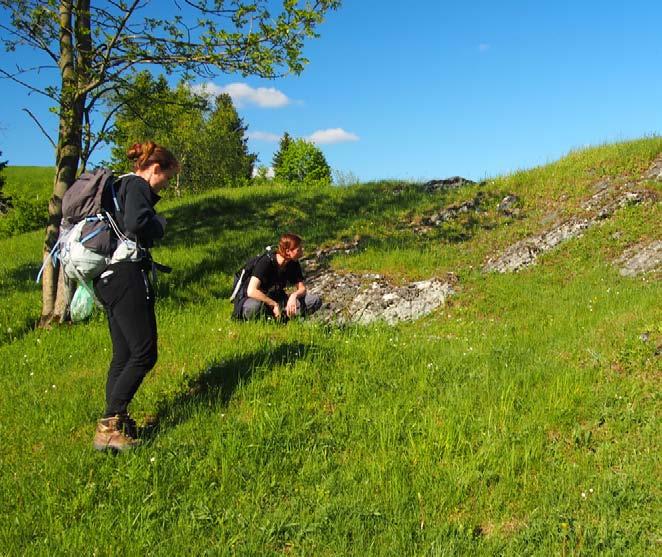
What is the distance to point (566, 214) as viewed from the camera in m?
12.7

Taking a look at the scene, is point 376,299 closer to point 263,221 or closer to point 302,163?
point 263,221

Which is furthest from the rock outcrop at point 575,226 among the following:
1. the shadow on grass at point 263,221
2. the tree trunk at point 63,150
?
the tree trunk at point 63,150

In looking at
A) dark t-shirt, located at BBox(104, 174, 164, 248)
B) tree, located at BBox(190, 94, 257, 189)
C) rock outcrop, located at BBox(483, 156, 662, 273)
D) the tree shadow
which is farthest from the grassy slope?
tree, located at BBox(190, 94, 257, 189)

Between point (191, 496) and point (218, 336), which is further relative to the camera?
point (218, 336)

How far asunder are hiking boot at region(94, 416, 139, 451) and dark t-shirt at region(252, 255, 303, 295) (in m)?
3.54

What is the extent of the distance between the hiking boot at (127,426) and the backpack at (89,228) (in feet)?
3.61

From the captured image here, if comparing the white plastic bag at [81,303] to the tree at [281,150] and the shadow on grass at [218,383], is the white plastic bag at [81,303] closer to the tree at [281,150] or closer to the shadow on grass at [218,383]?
the shadow on grass at [218,383]

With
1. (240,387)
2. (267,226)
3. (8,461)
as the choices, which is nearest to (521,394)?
(240,387)

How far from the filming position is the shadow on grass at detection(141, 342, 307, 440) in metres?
4.77

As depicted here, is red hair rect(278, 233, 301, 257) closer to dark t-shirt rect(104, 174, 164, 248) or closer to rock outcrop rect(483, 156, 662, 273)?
dark t-shirt rect(104, 174, 164, 248)

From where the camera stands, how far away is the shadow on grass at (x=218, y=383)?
15.6 ft

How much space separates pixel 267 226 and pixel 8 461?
11.6m

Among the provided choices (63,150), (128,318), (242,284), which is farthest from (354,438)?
(63,150)

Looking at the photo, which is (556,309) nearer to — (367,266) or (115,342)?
(367,266)
